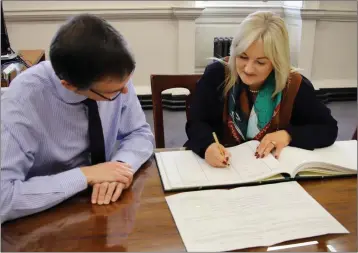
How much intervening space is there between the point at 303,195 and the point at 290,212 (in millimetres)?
100

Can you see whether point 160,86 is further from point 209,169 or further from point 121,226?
point 121,226

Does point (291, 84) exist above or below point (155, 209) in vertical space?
above

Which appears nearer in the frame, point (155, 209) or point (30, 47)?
point (155, 209)

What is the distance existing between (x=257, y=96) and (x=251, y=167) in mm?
481

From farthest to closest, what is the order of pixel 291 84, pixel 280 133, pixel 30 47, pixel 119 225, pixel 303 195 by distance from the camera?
pixel 30 47, pixel 291 84, pixel 280 133, pixel 303 195, pixel 119 225

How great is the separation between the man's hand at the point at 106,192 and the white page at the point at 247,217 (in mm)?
123

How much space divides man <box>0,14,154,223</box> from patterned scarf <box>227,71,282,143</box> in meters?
0.42

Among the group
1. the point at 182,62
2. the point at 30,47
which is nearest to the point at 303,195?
the point at 182,62

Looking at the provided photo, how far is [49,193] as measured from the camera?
0.92 meters

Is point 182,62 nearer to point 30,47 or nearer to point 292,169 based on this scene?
point 30,47

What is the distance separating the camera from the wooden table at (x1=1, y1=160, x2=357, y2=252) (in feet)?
2.60

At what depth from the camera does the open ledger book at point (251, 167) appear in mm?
1044

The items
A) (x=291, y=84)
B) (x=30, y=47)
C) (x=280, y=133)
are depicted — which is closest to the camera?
(x=280, y=133)

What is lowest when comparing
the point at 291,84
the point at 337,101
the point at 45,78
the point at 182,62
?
the point at 337,101
